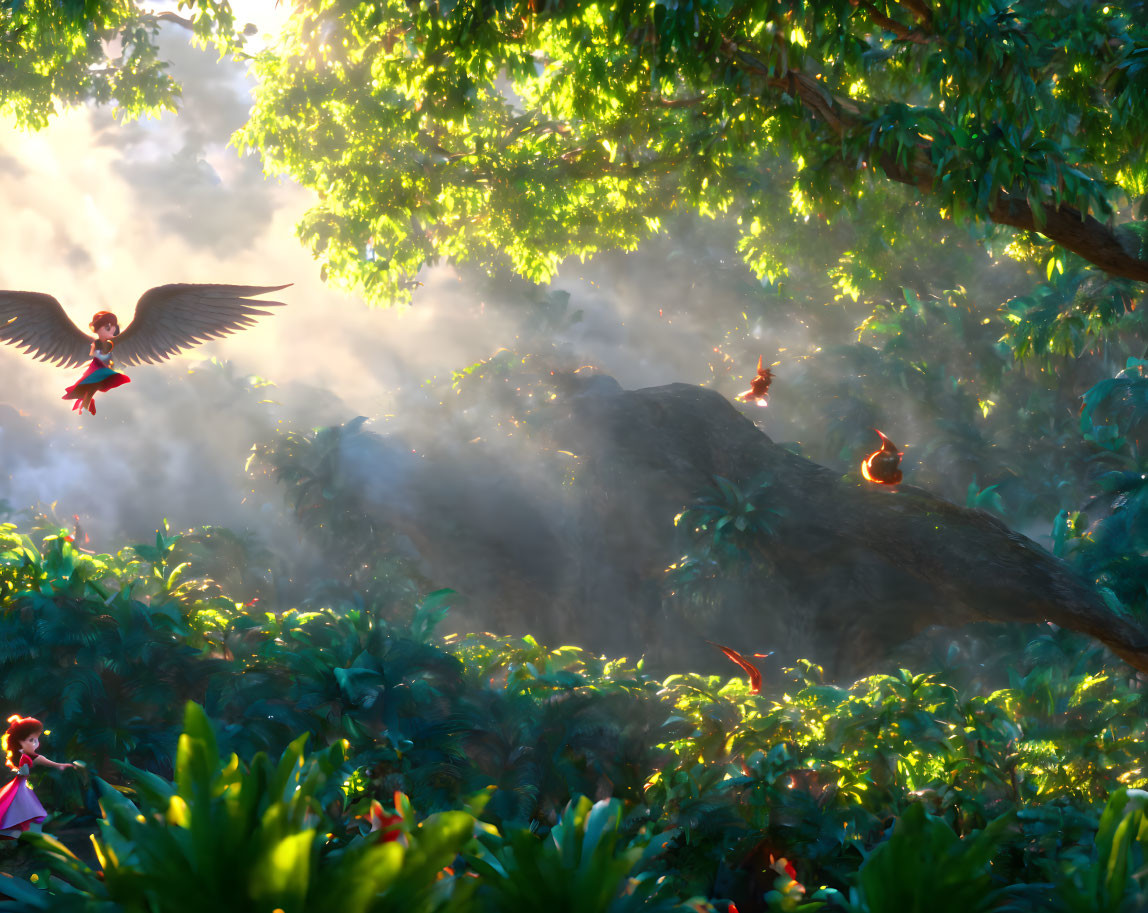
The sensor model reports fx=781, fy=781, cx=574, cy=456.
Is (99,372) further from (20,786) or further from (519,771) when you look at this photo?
(519,771)

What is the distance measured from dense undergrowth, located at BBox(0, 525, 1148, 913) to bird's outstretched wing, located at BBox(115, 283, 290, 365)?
2.34 m

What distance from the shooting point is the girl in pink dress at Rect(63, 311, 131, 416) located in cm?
442

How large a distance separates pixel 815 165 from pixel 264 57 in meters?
9.24

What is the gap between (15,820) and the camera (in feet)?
18.6

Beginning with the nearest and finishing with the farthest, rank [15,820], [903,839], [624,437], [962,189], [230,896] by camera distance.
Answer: [230,896], [903,839], [15,820], [962,189], [624,437]

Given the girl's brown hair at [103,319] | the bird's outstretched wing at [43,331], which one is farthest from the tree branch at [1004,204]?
the bird's outstretched wing at [43,331]

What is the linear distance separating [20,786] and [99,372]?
3.41 metres

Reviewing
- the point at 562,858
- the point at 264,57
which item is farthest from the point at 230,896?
the point at 264,57

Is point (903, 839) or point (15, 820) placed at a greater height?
point (15, 820)

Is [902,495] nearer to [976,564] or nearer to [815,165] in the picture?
[976,564]

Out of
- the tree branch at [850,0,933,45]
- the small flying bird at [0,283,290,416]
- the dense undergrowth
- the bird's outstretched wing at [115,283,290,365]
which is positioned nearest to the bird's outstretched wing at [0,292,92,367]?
the small flying bird at [0,283,290,416]

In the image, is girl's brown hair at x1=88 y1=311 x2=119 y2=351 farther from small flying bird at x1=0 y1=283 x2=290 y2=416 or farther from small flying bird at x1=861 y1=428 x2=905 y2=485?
small flying bird at x1=861 y1=428 x2=905 y2=485

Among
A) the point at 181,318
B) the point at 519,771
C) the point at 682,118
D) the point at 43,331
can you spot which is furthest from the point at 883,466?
the point at 43,331

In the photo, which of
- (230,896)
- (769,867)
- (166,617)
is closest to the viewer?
(230,896)
